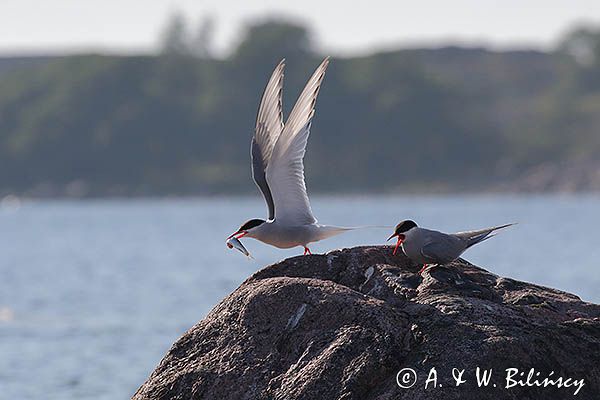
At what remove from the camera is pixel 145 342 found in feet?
86.9

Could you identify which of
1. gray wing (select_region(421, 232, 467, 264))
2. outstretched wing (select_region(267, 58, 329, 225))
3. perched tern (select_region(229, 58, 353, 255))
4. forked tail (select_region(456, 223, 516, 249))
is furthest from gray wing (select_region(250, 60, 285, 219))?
gray wing (select_region(421, 232, 467, 264))

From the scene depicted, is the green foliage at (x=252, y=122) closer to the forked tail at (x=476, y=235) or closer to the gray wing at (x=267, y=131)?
the gray wing at (x=267, y=131)

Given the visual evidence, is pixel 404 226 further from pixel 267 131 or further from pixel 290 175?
pixel 267 131

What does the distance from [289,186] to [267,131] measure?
927mm

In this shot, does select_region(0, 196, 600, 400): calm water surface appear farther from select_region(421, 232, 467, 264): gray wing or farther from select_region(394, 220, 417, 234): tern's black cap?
select_region(421, 232, 467, 264): gray wing

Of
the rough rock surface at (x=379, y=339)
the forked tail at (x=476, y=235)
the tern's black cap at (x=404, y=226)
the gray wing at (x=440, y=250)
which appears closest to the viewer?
the rough rock surface at (x=379, y=339)

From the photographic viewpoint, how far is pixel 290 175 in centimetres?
1062

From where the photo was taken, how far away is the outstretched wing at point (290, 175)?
1049 cm

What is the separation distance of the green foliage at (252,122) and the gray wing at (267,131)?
414ft

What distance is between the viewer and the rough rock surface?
781cm

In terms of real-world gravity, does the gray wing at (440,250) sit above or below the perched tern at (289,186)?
below

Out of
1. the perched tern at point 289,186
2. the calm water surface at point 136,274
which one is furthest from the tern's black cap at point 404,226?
the calm water surface at point 136,274

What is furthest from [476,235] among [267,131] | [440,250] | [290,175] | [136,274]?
[136,274]

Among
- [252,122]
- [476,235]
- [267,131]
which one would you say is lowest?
[476,235]
